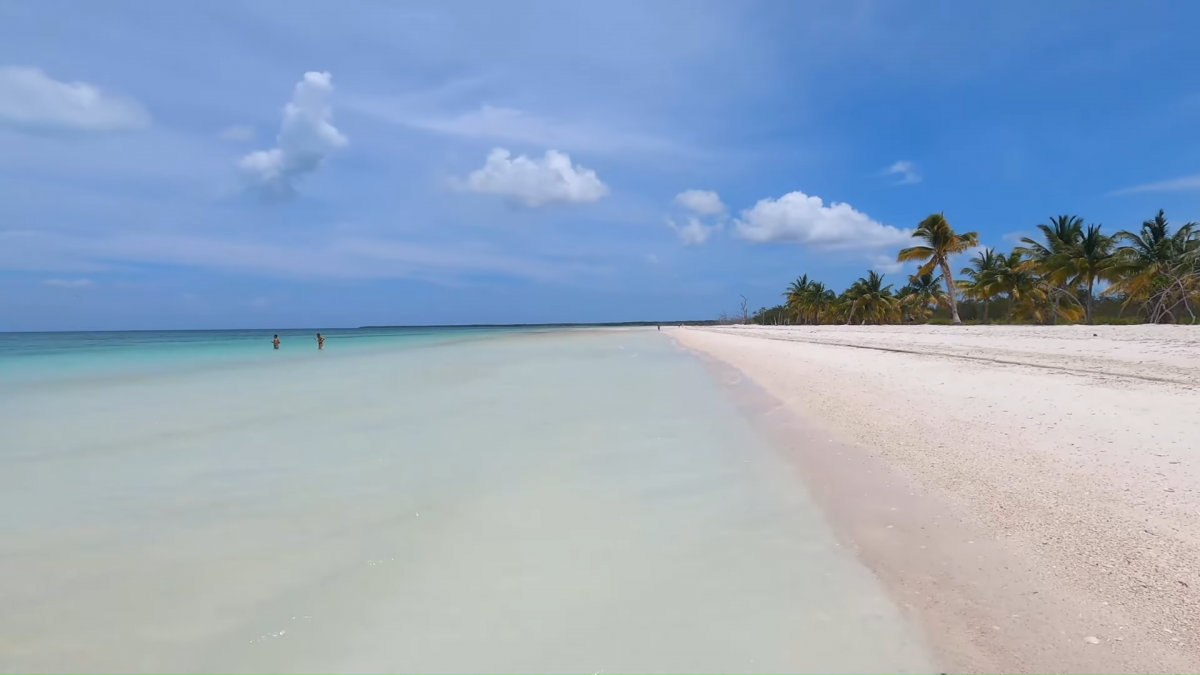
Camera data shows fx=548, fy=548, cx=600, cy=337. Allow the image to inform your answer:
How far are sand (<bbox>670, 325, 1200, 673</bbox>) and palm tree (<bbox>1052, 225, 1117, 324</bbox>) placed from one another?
27680 mm

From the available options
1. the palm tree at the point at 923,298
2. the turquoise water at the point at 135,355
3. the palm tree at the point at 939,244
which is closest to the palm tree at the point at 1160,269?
the palm tree at the point at 939,244

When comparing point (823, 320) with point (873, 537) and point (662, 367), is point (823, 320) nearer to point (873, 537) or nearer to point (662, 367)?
point (662, 367)

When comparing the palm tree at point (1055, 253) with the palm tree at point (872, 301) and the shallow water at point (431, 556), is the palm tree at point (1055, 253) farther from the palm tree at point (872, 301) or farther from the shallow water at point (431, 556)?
the shallow water at point (431, 556)

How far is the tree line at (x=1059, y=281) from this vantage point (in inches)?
1037

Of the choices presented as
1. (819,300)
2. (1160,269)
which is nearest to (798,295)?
(819,300)

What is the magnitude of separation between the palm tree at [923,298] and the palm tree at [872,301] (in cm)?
121

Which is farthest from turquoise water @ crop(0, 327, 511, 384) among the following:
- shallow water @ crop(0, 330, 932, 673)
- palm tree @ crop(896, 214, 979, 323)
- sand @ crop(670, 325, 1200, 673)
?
palm tree @ crop(896, 214, 979, 323)

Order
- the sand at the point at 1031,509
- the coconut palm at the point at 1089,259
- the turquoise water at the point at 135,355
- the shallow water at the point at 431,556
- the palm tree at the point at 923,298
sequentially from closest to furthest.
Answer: the sand at the point at 1031,509 < the shallow water at the point at 431,556 < the turquoise water at the point at 135,355 < the coconut palm at the point at 1089,259 < the palm tree at the point at 923,298

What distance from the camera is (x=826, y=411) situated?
805cm

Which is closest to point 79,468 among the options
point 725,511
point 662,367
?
point 725,511

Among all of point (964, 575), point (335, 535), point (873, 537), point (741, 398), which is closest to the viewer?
point (964, 575)

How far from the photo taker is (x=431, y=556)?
3.57 metres

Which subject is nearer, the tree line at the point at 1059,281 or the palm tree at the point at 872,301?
the tree line at the point at 1059,281

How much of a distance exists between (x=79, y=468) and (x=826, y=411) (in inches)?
365
